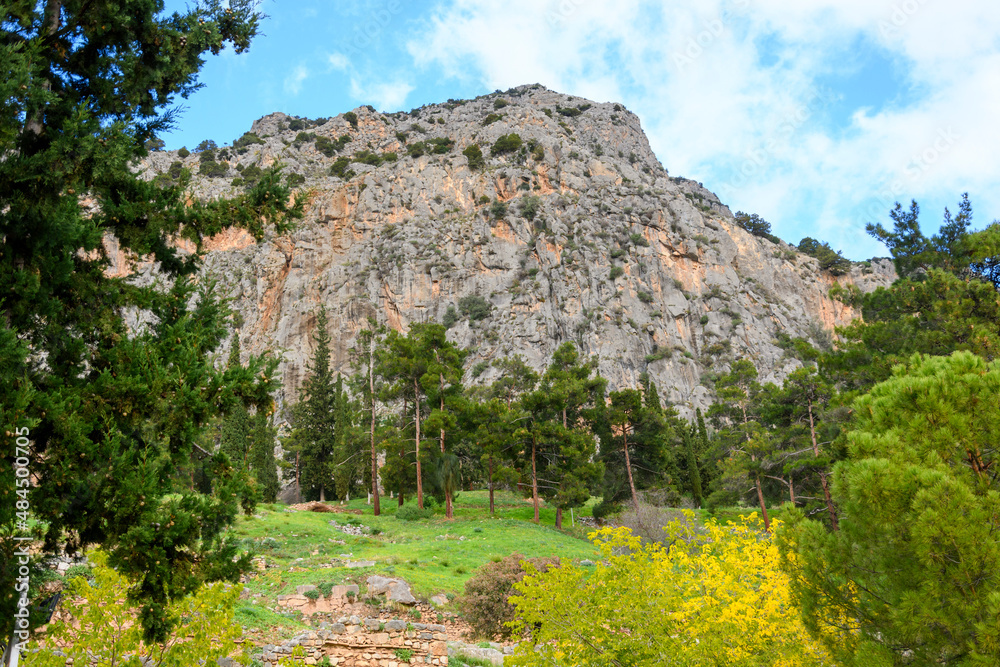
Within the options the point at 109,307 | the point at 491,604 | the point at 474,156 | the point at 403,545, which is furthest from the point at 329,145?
the point at 109,307

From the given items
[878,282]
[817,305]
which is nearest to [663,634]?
[817,305]

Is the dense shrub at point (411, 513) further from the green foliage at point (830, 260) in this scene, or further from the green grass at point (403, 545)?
the green foliage at point (830, 260)

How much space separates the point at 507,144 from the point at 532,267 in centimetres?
2457

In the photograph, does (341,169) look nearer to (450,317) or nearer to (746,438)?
(450,317)

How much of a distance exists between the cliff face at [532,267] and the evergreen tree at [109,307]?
195ft

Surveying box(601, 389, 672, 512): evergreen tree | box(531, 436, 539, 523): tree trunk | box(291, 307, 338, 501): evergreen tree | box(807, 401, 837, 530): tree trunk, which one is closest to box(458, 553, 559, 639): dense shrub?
box(807, 401, 837, 530): tree trunk

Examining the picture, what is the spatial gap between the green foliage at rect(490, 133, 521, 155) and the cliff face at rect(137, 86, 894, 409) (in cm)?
136

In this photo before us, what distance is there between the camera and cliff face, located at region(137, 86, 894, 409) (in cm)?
7175

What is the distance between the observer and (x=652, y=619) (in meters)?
6.66

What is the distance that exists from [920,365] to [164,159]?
123m

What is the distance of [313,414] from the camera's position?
41.1 meters

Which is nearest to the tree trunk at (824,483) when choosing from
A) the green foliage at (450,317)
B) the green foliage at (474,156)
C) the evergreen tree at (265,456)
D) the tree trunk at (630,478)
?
the tree trunk at (630,478)

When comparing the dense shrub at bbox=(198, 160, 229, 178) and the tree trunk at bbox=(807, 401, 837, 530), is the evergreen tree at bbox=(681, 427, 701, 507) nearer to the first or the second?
the tree trunk at bbox=(807, 401, 837, 530)

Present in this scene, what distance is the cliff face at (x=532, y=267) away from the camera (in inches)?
2825
